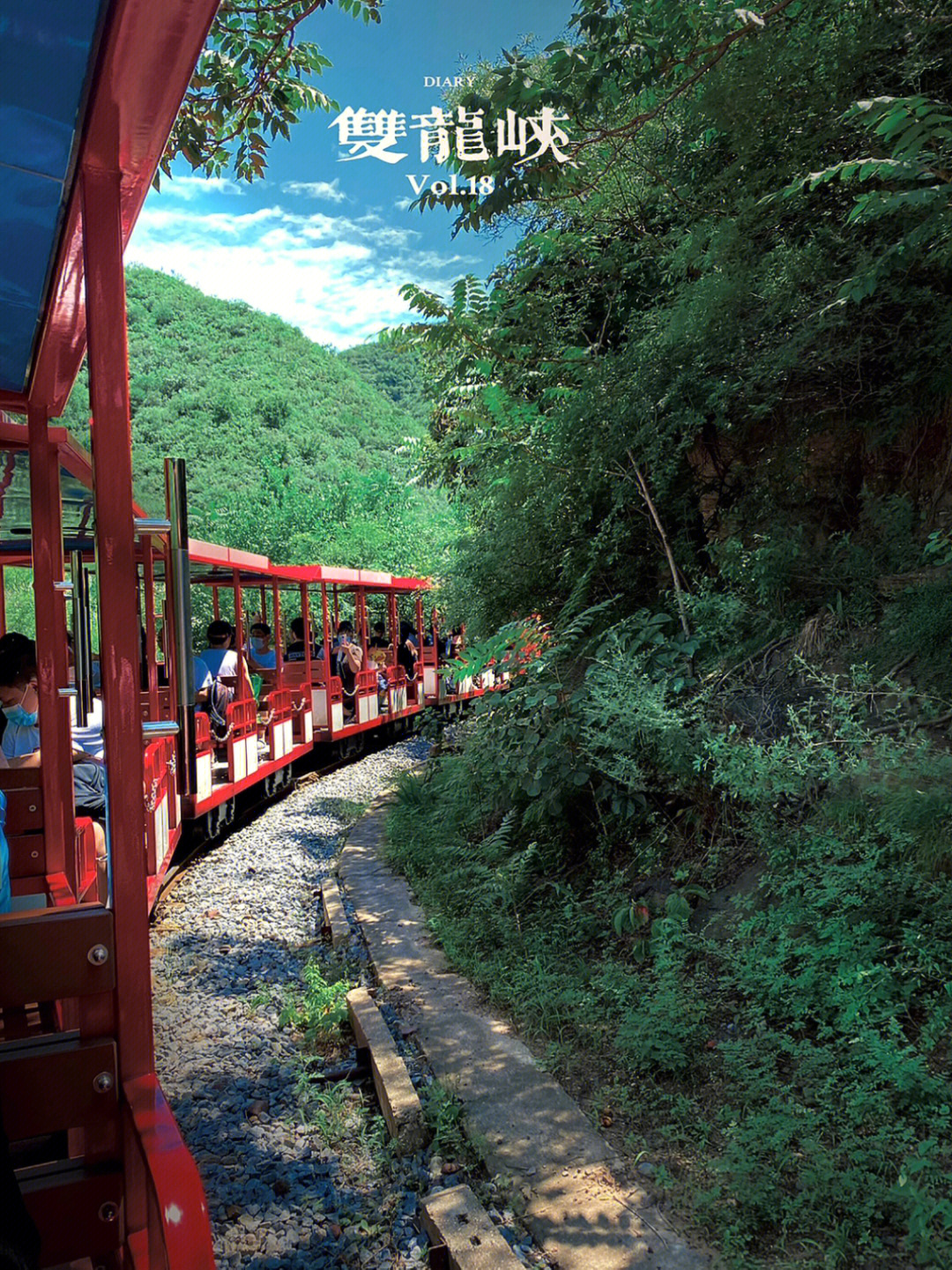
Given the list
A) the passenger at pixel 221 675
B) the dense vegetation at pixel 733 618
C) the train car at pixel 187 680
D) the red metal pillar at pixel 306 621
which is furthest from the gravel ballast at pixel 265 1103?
Answer: the red metal pillar at pixel 306 621

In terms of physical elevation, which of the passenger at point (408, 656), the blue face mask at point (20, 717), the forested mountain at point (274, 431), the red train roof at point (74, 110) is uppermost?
the forested mountain at point (274, 431)

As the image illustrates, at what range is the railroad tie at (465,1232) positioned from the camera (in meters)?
2.53

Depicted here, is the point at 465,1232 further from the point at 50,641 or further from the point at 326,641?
the point at 326,641

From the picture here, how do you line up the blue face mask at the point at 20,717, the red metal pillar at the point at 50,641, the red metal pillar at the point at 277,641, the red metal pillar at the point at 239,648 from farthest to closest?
1. the red metal pillar at the point at 277,641
2. the red metal pillar at the point at 239,648
3. the blue face mask at the point at 20,717
4. the red metal pillar at the point at 50,641

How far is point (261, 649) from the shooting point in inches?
436

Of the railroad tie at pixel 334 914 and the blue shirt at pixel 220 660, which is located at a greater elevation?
the blue shirt at pixel 220 660

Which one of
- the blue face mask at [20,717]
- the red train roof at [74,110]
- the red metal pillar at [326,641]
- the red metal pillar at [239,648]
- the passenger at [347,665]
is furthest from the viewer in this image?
the passenger at [347,665]

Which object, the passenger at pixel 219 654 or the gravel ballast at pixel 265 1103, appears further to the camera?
the passenger at pixel 219 654

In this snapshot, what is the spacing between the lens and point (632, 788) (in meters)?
5.24

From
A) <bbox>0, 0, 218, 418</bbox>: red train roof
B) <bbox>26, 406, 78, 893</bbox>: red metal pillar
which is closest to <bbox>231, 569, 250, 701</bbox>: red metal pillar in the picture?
<bbox>26, 406, 78, 893</bbox>: red metal pillar

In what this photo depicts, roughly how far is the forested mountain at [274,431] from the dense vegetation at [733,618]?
7.64 meters

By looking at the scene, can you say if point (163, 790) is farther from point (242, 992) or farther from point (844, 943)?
point (844, 943)

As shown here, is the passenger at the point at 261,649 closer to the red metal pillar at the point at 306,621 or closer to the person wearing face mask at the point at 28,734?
the red metal pillar at the point at 306,621

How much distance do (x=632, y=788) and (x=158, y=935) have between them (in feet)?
10.1
